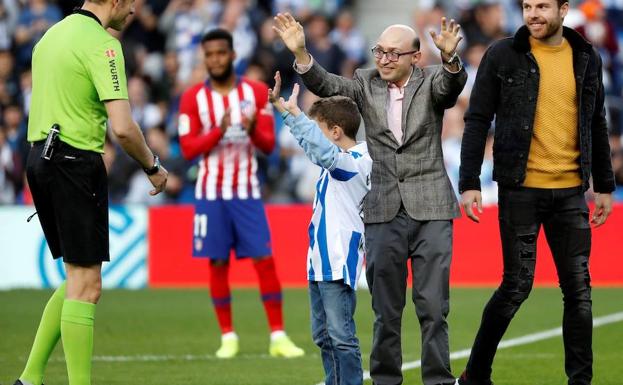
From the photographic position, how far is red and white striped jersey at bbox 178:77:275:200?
10.8 meters

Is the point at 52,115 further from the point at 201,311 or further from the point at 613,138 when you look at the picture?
the point at 613,138

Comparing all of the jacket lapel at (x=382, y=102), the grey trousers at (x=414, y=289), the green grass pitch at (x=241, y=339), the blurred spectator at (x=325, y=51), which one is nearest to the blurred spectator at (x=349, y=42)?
the blurred spectator at (x=325, y=51)

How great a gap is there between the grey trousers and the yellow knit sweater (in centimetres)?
61

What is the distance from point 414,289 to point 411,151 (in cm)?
77

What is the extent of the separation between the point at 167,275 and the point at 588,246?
928 centimetres

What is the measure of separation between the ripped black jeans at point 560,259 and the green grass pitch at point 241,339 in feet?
3.64

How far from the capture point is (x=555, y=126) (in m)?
7.74

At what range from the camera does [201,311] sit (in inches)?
539

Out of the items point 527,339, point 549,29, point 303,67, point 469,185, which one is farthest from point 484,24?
point 303,67

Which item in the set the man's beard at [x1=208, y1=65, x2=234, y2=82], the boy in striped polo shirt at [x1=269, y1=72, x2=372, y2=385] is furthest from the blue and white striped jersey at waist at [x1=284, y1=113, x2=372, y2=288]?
the man's beard at [x1=208, y1=65, x2=234, y2=82]

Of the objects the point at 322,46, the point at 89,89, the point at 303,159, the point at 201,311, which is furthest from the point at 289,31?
the point at 322,46

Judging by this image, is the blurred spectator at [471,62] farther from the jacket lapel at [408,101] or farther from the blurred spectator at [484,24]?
the jacket lapel at [408,101]

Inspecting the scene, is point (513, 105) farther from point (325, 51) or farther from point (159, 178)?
point (325, 51)

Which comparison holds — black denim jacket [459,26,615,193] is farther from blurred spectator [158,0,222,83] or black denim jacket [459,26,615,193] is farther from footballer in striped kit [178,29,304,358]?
blurred spectator [158,0,222,83]
